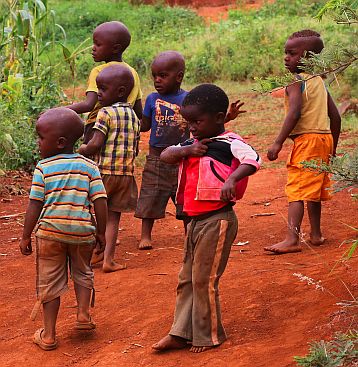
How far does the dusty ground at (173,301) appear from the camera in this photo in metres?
4.37

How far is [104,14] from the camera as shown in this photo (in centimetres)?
2027

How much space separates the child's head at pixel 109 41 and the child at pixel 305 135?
4.00ft

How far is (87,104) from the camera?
20.1 ft

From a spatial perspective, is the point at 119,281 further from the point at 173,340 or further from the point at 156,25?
the point at 156,25

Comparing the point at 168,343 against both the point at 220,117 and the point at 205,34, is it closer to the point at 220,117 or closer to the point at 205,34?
the point at 220,117

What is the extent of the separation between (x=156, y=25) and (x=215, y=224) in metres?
15.6

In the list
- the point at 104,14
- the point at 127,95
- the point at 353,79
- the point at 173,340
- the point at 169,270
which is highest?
the point at 127,95

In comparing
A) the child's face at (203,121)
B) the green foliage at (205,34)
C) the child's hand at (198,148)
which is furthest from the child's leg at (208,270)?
the green foliage at (205,34)

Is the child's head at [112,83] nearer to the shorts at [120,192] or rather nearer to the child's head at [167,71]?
the child's head at [167,71]

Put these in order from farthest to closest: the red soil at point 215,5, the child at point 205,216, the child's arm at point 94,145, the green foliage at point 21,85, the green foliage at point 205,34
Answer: the red soil at point 215,5 < the green foliage at point 205,34 < the green foliage at point 21,85 < the child's arm at point 94,145 < the child at point 205,216

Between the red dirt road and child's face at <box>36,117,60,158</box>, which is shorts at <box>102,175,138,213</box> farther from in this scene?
child's face at <box>36,117,60,158</box>

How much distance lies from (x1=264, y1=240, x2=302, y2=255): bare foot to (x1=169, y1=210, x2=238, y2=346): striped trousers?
66.5 inches

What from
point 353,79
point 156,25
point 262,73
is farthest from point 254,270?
point 156,25

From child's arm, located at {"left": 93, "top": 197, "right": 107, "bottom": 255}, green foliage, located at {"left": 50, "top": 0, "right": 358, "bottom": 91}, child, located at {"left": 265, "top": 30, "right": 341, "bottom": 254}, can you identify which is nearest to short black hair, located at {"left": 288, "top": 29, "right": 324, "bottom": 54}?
child, located at {"left": 265, "top": 30, "right": 341, "bottom": 254}
